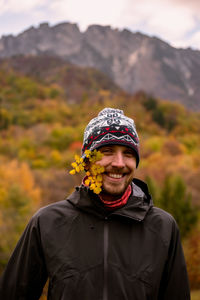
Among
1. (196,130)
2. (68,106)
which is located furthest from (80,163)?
(68,106)

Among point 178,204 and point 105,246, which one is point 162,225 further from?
point 178,204

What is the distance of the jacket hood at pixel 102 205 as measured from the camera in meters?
2.23

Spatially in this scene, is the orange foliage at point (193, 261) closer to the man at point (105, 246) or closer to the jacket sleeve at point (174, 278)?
the jacket sleeve at point (174, 278)

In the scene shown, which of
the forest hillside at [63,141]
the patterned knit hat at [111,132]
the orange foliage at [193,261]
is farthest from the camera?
the forest hillside at [63,141]

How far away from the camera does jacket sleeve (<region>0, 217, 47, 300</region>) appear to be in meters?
2.22

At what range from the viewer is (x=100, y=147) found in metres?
2.34

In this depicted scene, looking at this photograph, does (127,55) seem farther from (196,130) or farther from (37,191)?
(37,191)

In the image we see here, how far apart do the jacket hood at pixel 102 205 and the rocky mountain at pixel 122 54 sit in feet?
315

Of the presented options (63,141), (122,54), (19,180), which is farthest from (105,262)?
(122,54)

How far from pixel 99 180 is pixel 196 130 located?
228 ft

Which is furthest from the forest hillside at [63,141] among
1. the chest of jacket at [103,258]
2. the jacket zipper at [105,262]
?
the jacket zipper at [105,262]

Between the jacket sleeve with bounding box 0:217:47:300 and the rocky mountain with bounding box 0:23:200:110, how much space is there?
9613 centimetres

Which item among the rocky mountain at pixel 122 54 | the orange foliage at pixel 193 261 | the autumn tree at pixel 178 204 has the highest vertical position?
the rocky mountain at pixel 122 54

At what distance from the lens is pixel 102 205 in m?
2.25
